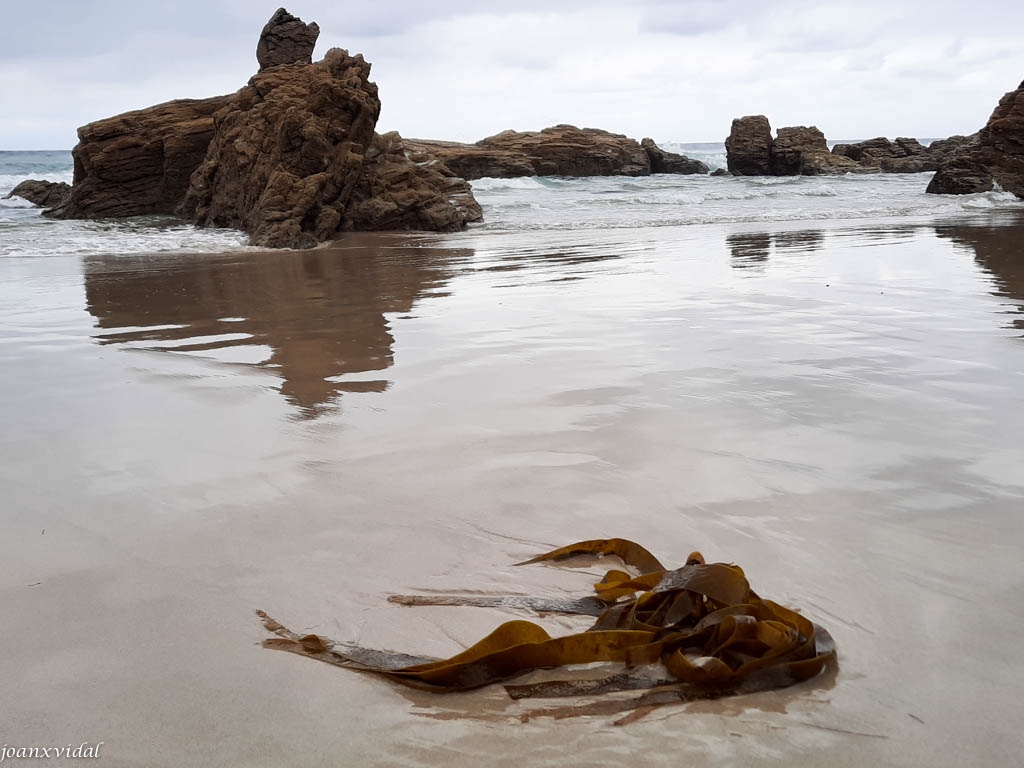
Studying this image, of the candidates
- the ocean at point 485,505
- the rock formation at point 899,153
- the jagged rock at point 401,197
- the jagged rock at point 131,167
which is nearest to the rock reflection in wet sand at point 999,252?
the ocean at point 485,505

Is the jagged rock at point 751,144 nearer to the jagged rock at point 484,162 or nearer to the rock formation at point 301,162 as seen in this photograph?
the jagged rock at point 484,162

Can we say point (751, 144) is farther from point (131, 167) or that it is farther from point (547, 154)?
point (131, 167)

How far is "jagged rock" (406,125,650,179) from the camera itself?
34969 millimetres

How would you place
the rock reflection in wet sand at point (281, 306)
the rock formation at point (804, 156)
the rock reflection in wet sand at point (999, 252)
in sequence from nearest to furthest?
the rock reflection in wet sand at point (281, 306) → the rock reflection in wet sand at point (999, 252) → the rock formation at point (804, 156)

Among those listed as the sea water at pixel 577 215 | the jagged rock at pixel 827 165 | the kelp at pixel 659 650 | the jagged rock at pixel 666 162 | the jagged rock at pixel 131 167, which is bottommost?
the kelp at pixel 659 650

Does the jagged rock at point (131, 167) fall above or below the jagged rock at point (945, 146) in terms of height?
below

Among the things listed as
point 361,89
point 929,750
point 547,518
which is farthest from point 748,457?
point 361,89

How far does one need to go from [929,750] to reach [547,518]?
3.37 feet

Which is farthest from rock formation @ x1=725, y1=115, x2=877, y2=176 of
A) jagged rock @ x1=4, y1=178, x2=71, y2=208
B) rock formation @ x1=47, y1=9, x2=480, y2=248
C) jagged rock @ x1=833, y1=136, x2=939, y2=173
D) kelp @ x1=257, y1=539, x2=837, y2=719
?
kelp @ x1=257, y1=539, x2=837, y2=719

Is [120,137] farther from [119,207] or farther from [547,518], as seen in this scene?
[547,518]

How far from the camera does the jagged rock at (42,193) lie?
21578 millimetres

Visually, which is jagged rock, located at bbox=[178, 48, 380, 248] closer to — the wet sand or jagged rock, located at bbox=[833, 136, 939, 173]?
the wet sand

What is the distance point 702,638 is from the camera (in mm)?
1515

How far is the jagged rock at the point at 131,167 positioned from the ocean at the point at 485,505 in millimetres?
11472
